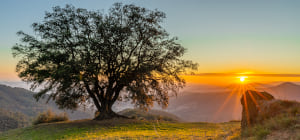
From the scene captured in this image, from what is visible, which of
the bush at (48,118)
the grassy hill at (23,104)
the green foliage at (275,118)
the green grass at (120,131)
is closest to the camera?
the green foliage at (275,118)

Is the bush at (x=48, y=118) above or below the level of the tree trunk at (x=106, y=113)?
below

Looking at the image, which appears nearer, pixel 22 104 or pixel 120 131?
pixel 120 131

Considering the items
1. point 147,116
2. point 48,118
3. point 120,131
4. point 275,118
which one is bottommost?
point 147,116

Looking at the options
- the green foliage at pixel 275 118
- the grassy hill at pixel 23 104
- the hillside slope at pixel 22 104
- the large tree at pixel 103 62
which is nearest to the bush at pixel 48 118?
the large tree at pixel 103 62

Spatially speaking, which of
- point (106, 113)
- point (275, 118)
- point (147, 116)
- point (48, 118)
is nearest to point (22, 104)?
point (147, 116)

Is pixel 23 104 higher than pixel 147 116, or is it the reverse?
pixel 147 116

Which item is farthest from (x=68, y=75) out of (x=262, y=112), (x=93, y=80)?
(x=262, y=112)

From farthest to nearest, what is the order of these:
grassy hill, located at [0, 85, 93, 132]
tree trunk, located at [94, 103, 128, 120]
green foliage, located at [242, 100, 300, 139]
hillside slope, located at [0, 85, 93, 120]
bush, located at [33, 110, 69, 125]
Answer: hillside slope, located at [0, 85, 93, 120]
grassy hill, located at [0, 85, 93, 132]
bush, located at [33, 110, 69, 125]
tree trunk, located at [94, 103, 128, 120]
green foliage, located at [242, 100, 300, 139]

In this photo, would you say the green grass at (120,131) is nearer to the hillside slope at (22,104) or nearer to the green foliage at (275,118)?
the green foliage at (275,118)

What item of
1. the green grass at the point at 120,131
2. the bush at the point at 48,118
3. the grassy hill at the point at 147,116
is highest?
the green grass at the point at 120,131

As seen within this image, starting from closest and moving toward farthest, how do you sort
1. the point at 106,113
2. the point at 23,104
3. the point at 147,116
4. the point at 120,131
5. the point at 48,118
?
the point at 120,131, the point at 106,113, the point at 48,118, the point at 147,116, the point at 23,104

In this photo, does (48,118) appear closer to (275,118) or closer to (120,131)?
(120,131)

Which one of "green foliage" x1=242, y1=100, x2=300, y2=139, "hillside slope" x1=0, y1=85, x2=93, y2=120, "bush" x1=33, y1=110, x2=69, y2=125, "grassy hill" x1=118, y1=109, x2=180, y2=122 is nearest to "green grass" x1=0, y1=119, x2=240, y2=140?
"green foliage" x1=242, y1=100, x2=300, y2=139

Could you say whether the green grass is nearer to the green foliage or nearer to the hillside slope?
the green foliage
